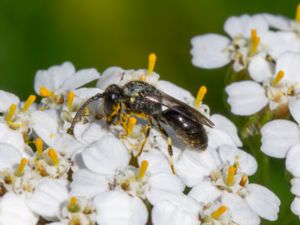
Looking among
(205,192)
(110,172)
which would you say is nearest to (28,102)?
(110,172)

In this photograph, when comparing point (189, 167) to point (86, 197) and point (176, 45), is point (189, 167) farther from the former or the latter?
point (176, 45)

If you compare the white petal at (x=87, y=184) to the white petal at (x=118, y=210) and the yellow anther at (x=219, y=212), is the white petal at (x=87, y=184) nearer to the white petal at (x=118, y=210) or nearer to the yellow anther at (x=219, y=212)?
the white petal at (x=118, y=210)

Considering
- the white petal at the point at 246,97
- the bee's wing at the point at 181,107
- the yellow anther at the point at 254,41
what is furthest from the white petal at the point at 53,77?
the yellow anther at the point at 254,41

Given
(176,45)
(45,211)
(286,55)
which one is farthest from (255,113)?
(176,45)

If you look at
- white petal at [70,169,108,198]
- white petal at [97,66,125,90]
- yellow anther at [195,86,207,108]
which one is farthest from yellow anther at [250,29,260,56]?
white petal at [70,169,108,198]

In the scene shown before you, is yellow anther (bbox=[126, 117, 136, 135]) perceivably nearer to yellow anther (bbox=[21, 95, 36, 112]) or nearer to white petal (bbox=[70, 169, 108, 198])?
white petal (bbox=[70, 169, 108, 198])
